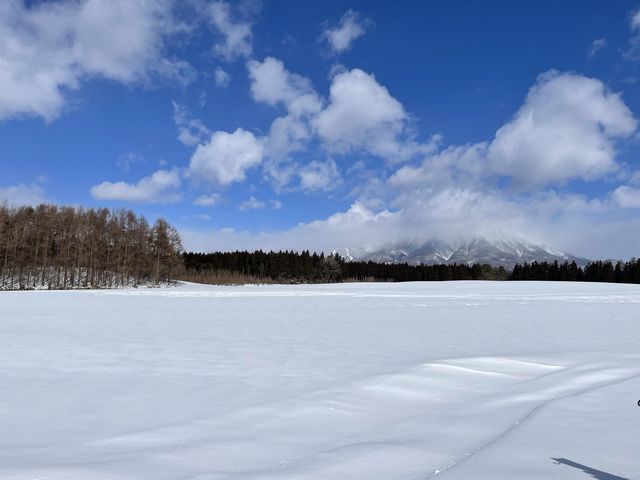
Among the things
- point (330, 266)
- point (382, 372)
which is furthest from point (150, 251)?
point (382, 372)

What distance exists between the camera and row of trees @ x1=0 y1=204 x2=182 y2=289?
61.4 m

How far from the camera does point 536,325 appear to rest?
1783 centimetres

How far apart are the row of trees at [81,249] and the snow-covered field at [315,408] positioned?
57096mm

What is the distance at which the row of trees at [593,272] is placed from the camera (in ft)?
375

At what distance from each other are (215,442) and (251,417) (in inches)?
41.0

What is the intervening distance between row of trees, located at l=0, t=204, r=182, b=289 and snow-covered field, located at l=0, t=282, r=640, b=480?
57.1 m

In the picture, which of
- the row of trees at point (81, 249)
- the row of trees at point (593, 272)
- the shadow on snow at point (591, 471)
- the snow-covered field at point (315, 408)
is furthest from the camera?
the row of trees at point (593, 272)

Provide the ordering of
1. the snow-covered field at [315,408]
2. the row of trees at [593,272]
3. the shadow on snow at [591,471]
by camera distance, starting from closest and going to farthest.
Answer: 1. the shadow on snow at [591,471]
2. the snow-covered field at [315,408]
3. the row of trees at [593,272]

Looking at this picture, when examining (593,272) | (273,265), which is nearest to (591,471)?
(273,265)

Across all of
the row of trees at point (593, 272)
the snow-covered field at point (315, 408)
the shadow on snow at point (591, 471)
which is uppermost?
the row of trees at point (593, 272)

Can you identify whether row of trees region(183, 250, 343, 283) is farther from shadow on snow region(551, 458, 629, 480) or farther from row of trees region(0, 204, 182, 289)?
shadow on snow region(551, 458, 629, 480)

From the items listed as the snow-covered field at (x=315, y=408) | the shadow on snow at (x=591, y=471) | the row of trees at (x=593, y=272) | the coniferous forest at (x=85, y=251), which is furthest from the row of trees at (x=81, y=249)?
the row of trees at (x=593, y=272)

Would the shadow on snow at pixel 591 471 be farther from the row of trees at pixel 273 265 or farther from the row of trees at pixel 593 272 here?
the row of trees at pixel 593 272

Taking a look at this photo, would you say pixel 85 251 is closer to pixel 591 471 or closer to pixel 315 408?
pixel 315 408
